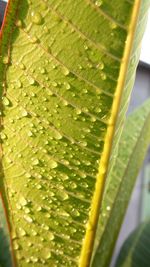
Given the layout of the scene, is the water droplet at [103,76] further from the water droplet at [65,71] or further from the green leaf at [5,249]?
the green leaf at [5,249]

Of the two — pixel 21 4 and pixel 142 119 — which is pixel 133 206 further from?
pixel 21 4

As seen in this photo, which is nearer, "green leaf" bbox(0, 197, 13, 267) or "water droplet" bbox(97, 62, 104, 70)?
"water droplet" bbox(97, 62, 104, 70)

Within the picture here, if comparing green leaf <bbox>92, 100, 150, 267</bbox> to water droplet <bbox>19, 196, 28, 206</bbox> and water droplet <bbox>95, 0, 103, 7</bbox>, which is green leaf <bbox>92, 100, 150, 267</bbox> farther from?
water droplet <bbox>95, 0, 103, 7</bbox>

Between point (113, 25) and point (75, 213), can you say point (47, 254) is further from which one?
point (113, 25)

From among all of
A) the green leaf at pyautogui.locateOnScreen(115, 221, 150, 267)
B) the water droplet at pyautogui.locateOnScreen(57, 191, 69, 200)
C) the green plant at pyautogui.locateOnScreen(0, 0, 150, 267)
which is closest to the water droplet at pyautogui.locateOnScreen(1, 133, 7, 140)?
the green plant at pyautogui.locateOnScreen(0, 0, 150, 267)

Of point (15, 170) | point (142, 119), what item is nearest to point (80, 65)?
point (15, 170)

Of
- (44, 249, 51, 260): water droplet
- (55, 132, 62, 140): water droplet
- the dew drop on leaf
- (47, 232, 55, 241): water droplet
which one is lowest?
(44, 249, 51, 260): water droplet

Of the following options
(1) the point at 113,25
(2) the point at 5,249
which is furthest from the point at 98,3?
(2) the point at 5,249
